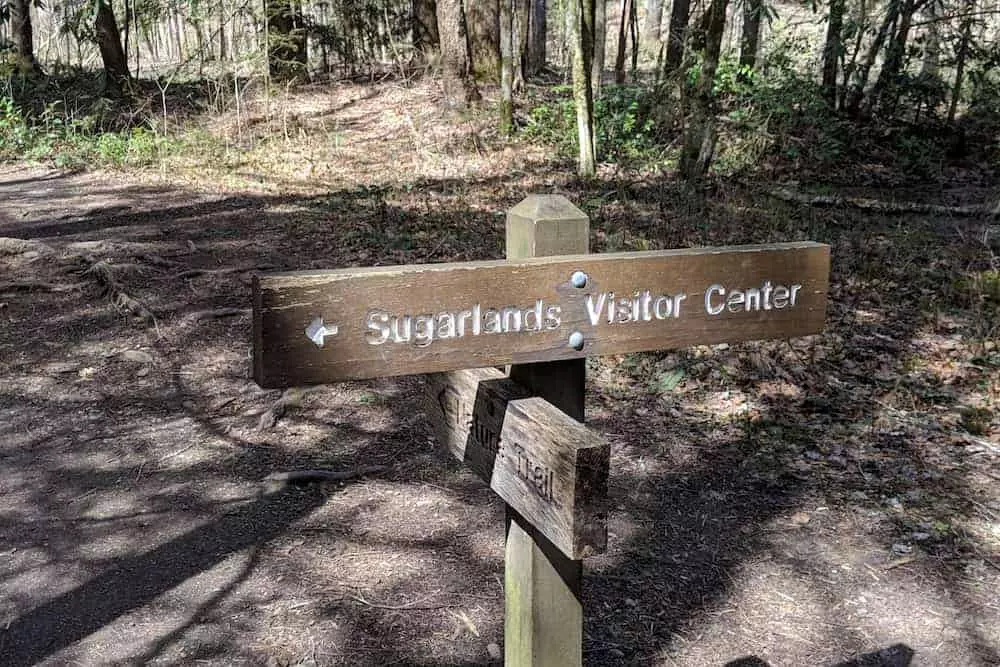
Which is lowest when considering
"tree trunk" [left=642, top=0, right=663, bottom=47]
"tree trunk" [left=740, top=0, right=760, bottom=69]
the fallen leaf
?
the fallen leaf

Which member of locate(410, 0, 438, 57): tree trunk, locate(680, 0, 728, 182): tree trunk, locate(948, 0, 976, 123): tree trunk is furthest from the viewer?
locate(410, 0, 438, 57): tree trunk

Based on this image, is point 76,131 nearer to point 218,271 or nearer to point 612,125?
point 218,271

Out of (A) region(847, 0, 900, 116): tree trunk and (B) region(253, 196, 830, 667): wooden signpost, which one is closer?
(B) region(253, 196, 830, 667): wooden signpost

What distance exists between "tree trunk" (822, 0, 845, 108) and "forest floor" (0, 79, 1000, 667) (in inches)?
198

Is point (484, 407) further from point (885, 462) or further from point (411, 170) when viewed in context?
point (411, 170)

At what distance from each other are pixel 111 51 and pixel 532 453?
17.1 meters

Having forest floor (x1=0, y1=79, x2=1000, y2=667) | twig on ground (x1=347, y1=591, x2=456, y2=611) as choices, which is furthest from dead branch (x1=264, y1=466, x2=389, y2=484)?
twig on ground (x1=347, y1=591, x2=456, y2=611)

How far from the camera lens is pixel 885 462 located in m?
5.14

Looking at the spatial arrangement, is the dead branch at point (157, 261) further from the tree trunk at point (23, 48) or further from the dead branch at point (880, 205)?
the tree trunk at point (23, 48)

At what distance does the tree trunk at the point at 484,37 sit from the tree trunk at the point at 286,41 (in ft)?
10.2

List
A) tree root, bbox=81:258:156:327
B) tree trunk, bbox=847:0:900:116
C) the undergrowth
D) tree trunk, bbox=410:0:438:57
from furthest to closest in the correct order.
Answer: tree trunk, bbox=410:0:438:57
tree trunk, bbox=847:0:900:116
the undergrowth
tree root, bbox=81:258:156:327

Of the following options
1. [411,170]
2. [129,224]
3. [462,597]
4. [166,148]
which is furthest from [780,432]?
[166,148]

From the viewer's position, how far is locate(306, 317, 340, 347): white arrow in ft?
5.57

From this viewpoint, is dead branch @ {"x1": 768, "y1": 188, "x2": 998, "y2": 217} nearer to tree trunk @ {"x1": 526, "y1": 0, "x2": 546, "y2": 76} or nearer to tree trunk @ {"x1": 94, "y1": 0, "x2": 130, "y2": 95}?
tree trunk @ {"x1": 526, "y1": 0, "x2": 546, "y2": 76}
